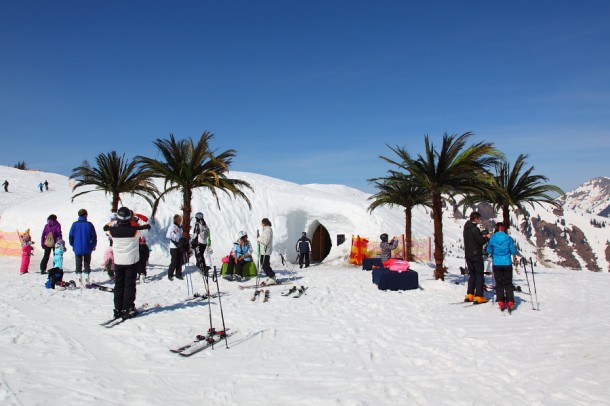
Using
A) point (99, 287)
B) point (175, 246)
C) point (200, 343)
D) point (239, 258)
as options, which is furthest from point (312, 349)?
point (175, 246)

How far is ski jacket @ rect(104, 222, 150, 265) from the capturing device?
7.52 meters

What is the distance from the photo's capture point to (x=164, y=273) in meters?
14.0

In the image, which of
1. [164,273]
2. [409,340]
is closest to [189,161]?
[164,273]

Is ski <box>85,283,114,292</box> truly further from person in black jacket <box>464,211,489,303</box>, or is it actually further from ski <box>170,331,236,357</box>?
person in black jacket <box>464,211,489,303</box>

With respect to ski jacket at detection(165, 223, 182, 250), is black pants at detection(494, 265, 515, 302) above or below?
below

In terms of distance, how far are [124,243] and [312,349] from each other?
4071 millimetres

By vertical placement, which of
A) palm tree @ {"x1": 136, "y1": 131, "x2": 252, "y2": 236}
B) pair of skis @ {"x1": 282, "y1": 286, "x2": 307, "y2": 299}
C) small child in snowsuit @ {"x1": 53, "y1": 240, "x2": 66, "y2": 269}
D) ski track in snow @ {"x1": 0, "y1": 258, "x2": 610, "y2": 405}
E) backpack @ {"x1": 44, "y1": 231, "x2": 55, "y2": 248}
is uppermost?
palm tree @ {"x1": 136, "y1": 131, "x2": 252, "y2": 236}

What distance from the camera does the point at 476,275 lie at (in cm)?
971

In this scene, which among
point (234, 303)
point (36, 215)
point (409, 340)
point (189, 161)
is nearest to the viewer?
point (409, 340)

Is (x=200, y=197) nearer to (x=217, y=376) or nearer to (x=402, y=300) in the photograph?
(x=402, y=300)

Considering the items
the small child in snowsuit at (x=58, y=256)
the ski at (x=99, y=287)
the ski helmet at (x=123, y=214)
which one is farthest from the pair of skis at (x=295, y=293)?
the small child in snowsuit at (x=58, y=256)

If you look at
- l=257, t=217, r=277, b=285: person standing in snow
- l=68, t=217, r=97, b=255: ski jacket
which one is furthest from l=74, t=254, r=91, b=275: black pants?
l=257, t=217, r=277, b=285: person standing in snow

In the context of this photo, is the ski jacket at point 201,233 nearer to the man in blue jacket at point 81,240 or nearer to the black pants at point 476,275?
the man in blue jacket at point 81,240

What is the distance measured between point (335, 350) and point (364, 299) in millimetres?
4624
